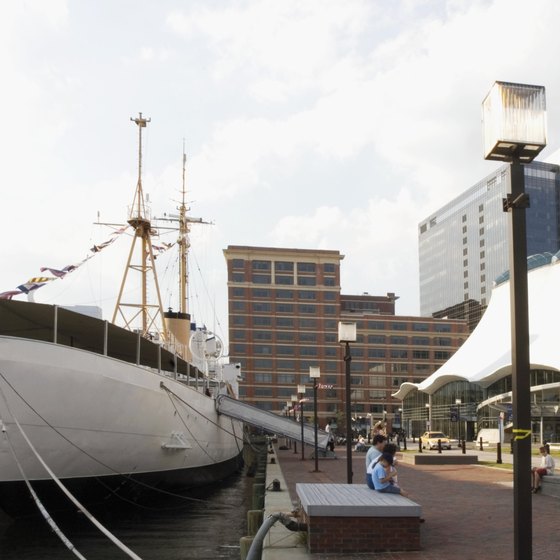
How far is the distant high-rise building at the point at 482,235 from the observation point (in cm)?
14225

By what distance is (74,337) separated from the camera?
2006cm

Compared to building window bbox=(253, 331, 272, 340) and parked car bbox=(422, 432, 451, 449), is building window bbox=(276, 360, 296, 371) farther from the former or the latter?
parked car bbox=(422, 432, 451, 449)

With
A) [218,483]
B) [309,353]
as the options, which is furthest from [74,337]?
[309,353]

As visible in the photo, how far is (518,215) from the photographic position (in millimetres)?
A: 5773

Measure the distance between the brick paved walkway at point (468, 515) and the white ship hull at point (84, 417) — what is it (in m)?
4.11

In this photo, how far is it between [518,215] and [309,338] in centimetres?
11520

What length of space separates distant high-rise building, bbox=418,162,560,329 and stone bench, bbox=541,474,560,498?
125m

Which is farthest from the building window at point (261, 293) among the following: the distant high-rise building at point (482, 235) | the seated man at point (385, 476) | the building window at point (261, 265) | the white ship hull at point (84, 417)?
the seated man at point (385, 476)

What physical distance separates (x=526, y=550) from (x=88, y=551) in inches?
405

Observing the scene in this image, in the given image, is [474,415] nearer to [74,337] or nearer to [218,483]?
[218,483]

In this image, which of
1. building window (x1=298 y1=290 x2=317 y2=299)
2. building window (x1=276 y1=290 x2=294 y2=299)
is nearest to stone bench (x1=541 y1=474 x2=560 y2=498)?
building window (x1=276 y1=290 x2=294 y2=299)

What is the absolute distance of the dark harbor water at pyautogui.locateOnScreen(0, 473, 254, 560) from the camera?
43.6 ft

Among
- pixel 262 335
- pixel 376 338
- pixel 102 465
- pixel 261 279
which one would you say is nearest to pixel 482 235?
pixel 376 338

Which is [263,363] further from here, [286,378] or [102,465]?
[102,465]
